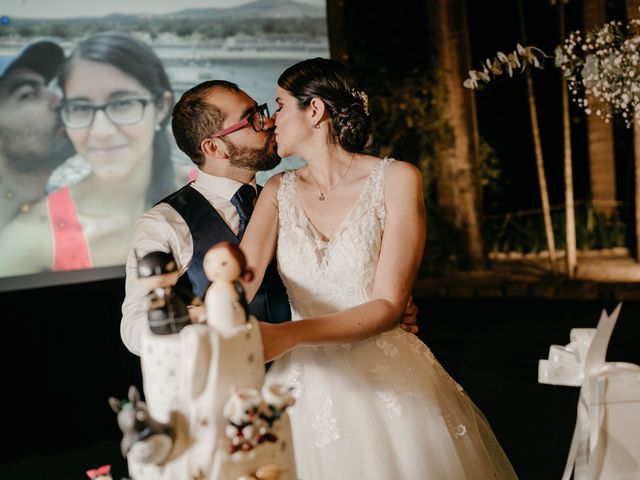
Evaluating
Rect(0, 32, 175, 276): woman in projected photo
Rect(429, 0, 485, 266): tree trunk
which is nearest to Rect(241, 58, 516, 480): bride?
Rect(0, 32, 175, 276): woman in projected photo

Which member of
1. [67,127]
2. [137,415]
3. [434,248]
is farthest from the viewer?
[434,248]

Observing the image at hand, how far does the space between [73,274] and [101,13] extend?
4.80 ft

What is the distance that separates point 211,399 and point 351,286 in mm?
941

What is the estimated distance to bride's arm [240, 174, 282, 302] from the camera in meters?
2.11

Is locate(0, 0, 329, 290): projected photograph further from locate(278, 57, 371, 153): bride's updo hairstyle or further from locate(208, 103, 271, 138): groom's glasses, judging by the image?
locate(278, 57, 371, 153): bride's updo hairstyle

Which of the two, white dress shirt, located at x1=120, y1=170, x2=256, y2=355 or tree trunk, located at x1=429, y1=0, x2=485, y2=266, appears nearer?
white dress shirt, located at x1=120, y1=170, x2=256, y2=355

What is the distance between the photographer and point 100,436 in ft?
14.6

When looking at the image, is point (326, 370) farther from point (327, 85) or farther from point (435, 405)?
point (327, 85)

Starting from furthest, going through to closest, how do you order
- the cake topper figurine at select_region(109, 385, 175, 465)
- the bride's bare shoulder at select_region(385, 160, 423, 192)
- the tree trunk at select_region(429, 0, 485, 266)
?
the tree trunk at select_region(429, 0, 485, 266)
the bride's bare shoulder at select_region(385, 160, 423, 192)
the cake topper figurine at select_region(109, 385, 175, 465)

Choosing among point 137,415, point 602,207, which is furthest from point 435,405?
point 602,207

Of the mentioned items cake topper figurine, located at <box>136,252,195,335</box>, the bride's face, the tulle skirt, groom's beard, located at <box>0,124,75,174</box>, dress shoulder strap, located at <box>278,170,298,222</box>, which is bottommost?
the tulle skirt

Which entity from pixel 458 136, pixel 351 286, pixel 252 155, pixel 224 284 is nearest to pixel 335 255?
pixel 351 286

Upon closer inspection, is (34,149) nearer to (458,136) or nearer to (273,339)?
(273,339)

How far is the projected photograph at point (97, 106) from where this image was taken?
13.2 ft
